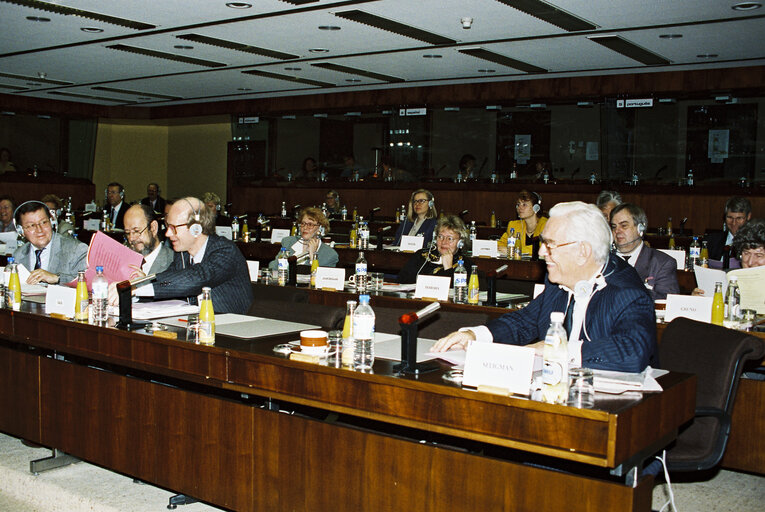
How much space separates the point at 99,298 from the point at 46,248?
1.60 metres

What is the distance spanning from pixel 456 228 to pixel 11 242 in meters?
4.54

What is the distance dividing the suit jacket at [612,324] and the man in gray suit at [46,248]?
9.08 ft

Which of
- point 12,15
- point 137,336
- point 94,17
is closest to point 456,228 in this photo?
point 137,336

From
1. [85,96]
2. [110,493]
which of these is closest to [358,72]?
[85,96]

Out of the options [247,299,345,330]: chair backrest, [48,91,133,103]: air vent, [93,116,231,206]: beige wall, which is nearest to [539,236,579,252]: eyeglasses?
[247,299,345,330]: chair backrest

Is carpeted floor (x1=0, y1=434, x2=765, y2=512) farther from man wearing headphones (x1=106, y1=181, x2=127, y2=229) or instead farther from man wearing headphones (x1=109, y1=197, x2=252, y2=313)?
man wearing headphones (x1=106, y1=181, x2=127, y2=229)

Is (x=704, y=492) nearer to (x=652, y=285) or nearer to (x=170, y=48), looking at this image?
(x=652, y=285)

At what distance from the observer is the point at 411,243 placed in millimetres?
7258

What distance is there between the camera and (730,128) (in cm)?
1002

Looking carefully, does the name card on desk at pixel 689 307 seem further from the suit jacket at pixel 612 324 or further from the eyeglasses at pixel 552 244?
the eyeglasses at pixel 552 244

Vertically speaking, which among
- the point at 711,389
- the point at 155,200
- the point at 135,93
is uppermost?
the point at 135,93

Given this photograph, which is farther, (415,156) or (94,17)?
(415,156)

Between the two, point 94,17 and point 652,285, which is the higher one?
point 94,17

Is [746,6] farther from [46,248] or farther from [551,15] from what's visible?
[46,248]
